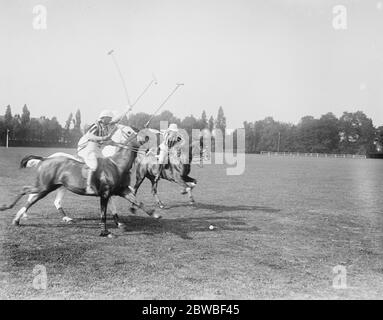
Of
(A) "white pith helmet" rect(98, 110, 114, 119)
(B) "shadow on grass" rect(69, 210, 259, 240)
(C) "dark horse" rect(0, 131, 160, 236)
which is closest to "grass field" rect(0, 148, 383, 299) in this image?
(B) "shadow on grass" rect(69, 210, 259, 240)

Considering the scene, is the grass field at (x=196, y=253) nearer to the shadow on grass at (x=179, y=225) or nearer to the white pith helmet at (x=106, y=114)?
the shadow on grass at (x=179, y=225)

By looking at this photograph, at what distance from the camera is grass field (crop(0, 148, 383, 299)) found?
18.2 feet

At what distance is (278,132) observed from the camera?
124 meters

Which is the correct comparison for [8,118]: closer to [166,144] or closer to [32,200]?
[166,144]

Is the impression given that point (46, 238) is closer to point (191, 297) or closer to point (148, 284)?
point (148, 284)

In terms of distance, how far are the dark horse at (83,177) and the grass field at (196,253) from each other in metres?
0.94

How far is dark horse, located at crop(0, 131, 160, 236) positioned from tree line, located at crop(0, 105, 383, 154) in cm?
7697

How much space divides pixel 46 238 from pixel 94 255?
176 cm

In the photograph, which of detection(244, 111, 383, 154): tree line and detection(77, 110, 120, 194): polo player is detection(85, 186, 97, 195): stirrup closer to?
detection(77, 110, 120, 194): polo player

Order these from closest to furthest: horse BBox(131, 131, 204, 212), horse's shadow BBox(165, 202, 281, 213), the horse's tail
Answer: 1. the horse's tail
2. horse's shadow BBox(165, 202, 281, 213)
3. horse BBox(131, 131, 204, 212)

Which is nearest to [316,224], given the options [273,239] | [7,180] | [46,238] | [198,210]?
[273,239]

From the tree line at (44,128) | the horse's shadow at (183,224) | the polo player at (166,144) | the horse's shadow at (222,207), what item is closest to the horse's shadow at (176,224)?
the horse's shadow at (183,224)

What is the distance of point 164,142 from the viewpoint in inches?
555

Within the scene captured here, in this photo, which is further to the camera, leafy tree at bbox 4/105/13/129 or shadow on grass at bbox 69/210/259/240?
leafy tree at bbox 4/105/13/129
